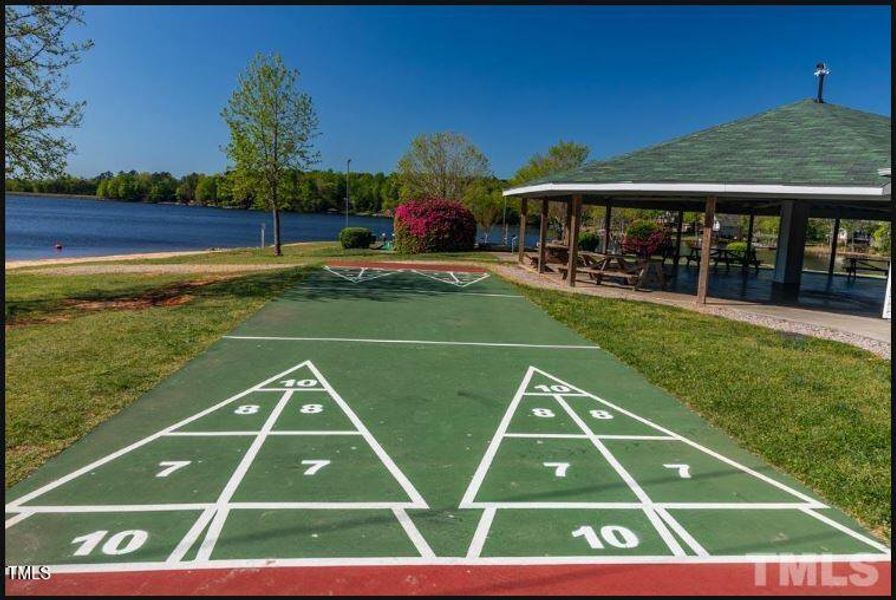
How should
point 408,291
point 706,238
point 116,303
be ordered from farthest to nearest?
point 408,291
point 706,238
point 116,303

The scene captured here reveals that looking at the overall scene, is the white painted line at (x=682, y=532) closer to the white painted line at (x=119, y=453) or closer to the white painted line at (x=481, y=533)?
the white painted line at (x=481, y=533)

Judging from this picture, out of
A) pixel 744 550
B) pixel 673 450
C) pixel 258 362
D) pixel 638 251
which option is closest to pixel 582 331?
pixel 673 450

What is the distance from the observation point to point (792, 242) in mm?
16281

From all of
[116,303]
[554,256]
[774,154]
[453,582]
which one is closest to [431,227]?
[554,256]

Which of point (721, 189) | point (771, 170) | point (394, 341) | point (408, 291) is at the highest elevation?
point (771, 170)

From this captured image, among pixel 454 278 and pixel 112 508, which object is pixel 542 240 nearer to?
pixel 454 278

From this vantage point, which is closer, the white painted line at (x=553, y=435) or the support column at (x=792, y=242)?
the white painted line at (x=553, y=435)

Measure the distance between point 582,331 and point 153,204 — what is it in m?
164

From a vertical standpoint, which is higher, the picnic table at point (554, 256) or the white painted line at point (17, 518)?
the picnic table at point (554, 256)

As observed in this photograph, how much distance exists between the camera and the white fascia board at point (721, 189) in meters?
10.0

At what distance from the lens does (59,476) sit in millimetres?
4133

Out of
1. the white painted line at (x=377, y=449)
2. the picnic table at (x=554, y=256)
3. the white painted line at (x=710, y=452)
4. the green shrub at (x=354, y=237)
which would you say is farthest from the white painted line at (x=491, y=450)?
the green shrub at (x=354, y=237)

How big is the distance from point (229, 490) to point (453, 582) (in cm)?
190

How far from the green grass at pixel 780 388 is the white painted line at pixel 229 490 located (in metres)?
4.49
